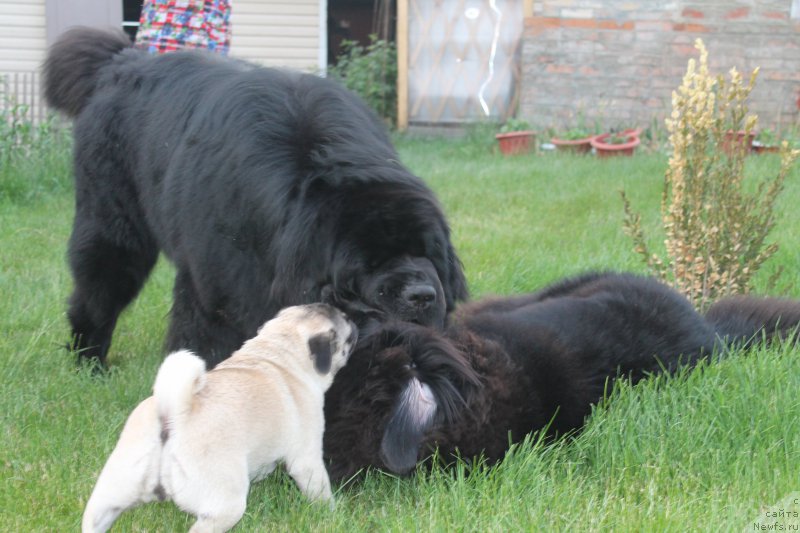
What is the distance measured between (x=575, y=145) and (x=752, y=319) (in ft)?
21.0

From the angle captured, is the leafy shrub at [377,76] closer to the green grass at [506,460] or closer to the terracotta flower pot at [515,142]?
the terracotta flower pot at [515,142]

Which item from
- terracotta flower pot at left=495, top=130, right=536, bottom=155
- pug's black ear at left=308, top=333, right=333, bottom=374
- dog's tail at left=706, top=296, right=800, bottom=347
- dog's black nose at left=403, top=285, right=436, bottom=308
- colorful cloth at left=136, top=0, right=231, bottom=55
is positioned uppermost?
colorful cloth at left=136, top=0, right=231, bottom=55

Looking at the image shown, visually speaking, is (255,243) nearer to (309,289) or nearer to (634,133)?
(309,289)

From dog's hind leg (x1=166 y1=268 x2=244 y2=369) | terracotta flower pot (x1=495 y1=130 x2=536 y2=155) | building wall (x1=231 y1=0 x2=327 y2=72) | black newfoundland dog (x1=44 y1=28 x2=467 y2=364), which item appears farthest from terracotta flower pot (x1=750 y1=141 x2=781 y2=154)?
dog's hind leg (x1=166 y1=268 x2=244 y2=369)

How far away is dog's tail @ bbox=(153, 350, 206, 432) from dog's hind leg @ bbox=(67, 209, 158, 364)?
1788 mm

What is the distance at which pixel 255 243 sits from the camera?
9.67ft

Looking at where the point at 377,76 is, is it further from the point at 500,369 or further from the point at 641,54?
the point at 500,369

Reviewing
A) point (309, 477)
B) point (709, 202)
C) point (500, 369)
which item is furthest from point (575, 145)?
point (309, 477)

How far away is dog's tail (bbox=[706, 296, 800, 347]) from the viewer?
3529 millimetres

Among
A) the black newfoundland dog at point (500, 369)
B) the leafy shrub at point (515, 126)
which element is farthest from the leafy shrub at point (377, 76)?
the black newfoundland dog at point (500, 369)

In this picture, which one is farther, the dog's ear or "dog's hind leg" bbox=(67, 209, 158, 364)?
"dog's hind leg" bbox=(67, 209, 158, 364)

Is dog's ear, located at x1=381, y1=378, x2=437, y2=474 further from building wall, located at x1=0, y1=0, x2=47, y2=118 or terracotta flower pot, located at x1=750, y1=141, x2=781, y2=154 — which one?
building wall, located at x1=0, y1=0, x2=47, y2=118

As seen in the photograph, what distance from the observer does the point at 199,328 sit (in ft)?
10.7

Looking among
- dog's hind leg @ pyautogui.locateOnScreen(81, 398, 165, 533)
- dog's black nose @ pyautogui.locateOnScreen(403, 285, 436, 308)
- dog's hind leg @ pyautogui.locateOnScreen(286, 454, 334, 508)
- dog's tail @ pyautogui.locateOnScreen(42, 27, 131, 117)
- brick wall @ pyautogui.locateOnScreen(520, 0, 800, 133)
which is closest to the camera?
dog's hind leg @ pyautogui.locateOnScreen(81, 398, 165, 533)
